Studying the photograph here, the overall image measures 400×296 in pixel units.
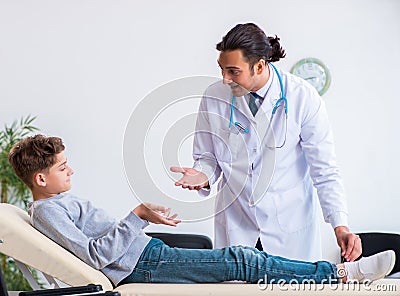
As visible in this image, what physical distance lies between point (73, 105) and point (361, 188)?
1.70 m

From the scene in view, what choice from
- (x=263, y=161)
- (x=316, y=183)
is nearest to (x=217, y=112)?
(x=263, y=161)

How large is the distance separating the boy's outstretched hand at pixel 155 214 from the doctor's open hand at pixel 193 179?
293 mm

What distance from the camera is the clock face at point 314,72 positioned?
162 inches

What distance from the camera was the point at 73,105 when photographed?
404cm

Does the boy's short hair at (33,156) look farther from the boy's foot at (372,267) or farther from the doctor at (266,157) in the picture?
the boy's foot at (372,267)

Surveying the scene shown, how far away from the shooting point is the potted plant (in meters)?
3.78

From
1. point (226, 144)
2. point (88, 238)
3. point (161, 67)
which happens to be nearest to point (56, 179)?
point (88, 238)

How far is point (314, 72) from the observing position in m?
4.12

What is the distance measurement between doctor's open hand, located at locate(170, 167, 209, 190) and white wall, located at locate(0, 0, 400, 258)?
1.51 metres

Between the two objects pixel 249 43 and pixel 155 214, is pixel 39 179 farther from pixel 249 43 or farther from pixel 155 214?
pixel 249 43

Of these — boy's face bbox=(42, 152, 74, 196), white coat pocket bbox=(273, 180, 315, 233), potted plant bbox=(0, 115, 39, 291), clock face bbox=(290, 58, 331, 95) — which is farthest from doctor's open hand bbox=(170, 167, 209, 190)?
clock face bbox=(290, 58, 331, 95)

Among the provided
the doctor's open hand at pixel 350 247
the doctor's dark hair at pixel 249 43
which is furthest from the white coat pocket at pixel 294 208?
the doctor's dark hair at pixel 249 43

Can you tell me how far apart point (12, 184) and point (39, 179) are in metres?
1.48

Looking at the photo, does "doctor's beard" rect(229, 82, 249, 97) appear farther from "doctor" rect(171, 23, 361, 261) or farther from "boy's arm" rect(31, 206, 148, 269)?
"boy's arm" rect(31, 206, 148, 269)
